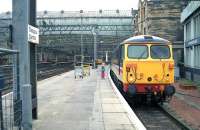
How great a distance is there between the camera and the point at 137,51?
22.3 metres

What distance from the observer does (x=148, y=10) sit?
2761 inches

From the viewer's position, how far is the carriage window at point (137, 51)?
22.1m

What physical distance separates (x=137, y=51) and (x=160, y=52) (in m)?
1.04

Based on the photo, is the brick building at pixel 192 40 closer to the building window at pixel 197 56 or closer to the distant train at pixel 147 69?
the building window at pixel 197 56

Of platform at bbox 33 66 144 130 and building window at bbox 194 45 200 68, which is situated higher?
building window at bbox 194 45 200 68

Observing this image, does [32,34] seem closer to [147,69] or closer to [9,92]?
[9,92]

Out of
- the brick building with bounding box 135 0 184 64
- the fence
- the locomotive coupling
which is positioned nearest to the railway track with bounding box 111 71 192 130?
the locomotive coupling

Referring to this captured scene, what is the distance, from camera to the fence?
22.8 feet

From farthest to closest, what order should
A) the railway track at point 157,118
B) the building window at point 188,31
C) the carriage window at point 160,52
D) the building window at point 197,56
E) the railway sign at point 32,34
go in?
the building window at point 188,31
the building window at point 197,56
the carriage window at point 160,52
the railway track at point 157,118
the railway sign at point 32,34

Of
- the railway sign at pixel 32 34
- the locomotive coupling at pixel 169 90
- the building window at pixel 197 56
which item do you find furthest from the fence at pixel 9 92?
the building window at pixel 197 56

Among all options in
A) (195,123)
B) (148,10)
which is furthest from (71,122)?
(148,10)

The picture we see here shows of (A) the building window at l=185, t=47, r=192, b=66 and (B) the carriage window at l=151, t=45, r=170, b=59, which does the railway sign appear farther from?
(A) the building window at l=185, t=47, r=192, b=66

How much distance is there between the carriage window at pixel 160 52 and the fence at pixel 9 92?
14331 mm

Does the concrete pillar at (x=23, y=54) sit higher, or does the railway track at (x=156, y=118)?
the concrete pillar at (x=23, y=54)
